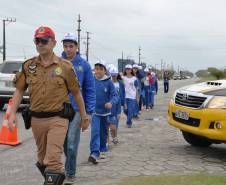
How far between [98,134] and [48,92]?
98.0 inches

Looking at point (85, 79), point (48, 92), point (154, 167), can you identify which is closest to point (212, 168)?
point (154, 167)

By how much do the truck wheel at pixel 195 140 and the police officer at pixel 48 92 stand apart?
419 centimetres

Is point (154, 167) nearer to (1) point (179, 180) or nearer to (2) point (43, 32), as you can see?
(1) point (179, 180)

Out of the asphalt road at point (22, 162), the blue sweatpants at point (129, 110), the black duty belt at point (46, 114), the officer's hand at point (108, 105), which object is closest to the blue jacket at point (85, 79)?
the black duty belt at point (46, 114)

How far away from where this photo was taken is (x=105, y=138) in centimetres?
746

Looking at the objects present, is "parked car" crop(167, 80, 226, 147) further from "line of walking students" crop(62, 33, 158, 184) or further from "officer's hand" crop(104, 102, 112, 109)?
"officer's hand" crop(104, 102, 112, 109)

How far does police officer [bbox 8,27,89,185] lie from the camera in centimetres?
465

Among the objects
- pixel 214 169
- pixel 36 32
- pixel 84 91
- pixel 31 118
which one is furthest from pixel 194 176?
pixel 36 32

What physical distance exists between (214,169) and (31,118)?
3.00 metres

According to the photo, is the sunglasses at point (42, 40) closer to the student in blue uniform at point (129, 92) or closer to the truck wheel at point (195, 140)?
the truck wheel at point (195, 140)

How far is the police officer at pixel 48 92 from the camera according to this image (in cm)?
465

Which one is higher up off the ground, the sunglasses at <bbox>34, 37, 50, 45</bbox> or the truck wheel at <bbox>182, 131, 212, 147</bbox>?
the sunglasses at <bbox>34, 37, 50, 45</bbox>

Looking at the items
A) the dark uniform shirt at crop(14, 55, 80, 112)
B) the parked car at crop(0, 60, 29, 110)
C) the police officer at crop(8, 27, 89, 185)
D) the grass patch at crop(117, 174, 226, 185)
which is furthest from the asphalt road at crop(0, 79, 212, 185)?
the parked car at crop(0, 60, 29, 110)

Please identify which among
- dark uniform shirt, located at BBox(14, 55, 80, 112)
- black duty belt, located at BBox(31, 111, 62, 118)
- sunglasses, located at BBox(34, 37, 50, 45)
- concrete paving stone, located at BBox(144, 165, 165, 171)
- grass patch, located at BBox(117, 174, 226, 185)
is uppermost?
sunglasses, located at BBox(34, 37, 50, 45)
